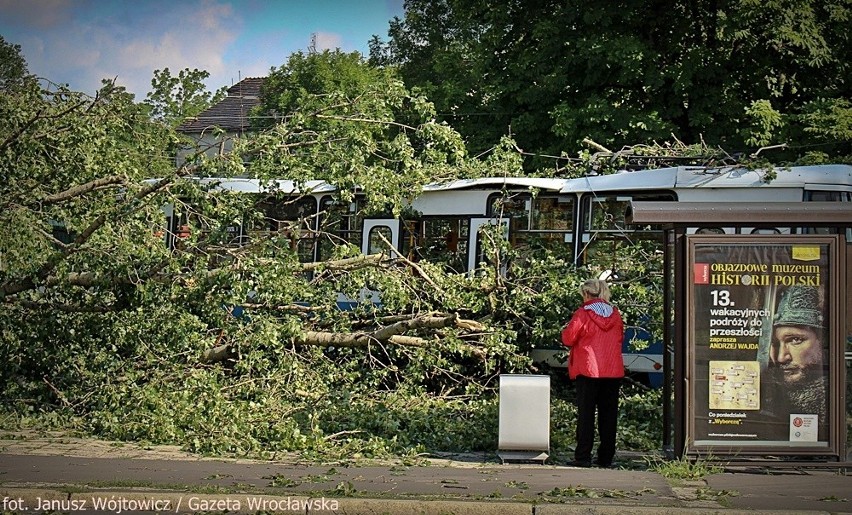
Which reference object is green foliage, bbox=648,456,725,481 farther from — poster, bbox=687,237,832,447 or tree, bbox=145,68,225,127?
tree, bbox=145,68,225,127

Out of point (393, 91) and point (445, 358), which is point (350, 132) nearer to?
point (393, 91)

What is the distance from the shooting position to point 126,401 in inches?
486

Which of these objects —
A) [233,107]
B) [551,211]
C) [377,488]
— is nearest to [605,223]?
[551,211]

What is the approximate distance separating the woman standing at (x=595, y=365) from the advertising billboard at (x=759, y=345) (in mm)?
990

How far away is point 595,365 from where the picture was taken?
10.7 m

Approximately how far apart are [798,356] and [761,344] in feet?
1.08

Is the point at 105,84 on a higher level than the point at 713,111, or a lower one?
lower

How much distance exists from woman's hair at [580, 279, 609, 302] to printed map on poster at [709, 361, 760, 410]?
1364mm

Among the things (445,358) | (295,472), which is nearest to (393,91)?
(445,358)

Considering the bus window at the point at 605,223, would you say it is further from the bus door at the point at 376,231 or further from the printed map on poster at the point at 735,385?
the printed map on poster at the point at 735,385

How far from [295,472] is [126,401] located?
3441 mm

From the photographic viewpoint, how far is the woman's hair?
1084cm

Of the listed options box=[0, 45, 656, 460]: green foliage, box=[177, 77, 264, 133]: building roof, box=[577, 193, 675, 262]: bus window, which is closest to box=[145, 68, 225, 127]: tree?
box=[0, 45, 656, 460]: green foliage

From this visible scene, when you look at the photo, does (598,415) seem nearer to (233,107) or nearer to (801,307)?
(801,307)
